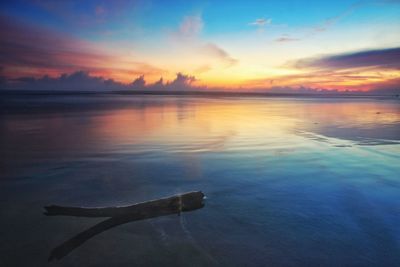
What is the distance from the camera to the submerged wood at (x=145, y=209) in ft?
15.1

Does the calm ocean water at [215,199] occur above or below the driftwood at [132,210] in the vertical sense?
below

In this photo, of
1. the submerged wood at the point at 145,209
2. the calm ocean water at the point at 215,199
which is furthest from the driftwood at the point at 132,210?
the calm ocean water at the point at 215,199

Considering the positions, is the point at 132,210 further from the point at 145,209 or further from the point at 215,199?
the point at 215,199

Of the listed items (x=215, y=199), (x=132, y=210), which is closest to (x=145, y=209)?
(x=132, y=210)

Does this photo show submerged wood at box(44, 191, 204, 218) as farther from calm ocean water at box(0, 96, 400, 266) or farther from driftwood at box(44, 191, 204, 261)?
calm ocean water at box(0, 96, 400, 266)

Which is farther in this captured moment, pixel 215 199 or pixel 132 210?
pixel 215 199

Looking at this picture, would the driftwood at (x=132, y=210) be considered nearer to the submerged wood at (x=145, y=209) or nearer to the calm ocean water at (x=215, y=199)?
the submerged wood at (x=145, y=209)

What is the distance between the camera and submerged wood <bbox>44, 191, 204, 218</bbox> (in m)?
4.61

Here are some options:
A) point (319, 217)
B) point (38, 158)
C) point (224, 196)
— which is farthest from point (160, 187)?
point (38, 158)

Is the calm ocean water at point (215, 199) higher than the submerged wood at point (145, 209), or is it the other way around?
the submerged wood at point (145, 209)

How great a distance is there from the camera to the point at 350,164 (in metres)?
8.26

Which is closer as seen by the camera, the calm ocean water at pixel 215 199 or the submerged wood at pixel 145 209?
the calm ocean water at pixel 215 199

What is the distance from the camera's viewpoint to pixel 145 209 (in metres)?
4.75

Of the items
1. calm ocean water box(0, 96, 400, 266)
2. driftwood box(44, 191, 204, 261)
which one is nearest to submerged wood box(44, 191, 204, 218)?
driftwood box(44, 191, 204, 261)
